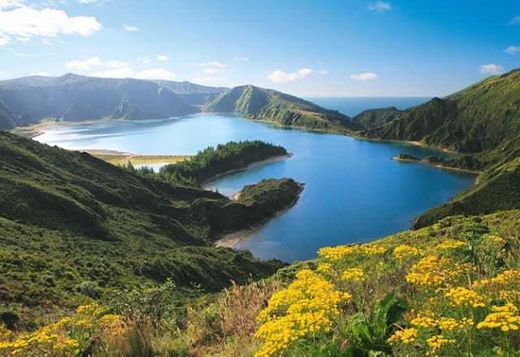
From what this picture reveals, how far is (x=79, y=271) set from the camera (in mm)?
44344

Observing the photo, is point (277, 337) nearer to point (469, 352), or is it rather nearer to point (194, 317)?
point (469, 352)

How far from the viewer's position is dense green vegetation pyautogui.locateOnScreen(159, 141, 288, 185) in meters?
148

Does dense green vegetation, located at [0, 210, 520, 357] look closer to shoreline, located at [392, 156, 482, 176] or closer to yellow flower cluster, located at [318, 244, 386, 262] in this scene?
yellow flower cluster, located at [318, 244, 386, 262]

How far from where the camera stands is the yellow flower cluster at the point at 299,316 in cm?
558

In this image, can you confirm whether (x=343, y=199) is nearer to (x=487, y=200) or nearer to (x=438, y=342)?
(x=487, y=200)

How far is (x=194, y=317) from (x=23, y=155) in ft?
276

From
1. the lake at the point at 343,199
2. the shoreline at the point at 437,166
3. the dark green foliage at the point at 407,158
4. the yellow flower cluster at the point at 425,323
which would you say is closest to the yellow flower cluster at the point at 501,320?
the yellow flower cluster at the point at 425,323

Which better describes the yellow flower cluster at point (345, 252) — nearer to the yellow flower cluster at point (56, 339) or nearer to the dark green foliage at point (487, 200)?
the yellow flower cluster at point (56, 339)

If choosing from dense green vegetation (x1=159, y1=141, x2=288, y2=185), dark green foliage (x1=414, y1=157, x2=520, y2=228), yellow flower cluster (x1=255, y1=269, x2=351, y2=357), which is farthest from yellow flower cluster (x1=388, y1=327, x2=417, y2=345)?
dense green vegetation (x1=159, y1=141, x2=288, y2=185)

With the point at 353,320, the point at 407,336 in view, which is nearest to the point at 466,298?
the point at 407,336

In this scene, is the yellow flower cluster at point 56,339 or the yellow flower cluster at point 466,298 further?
the yellow flower cluster at point 56,339

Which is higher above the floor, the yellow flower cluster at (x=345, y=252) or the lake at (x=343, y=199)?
the yellow flower cluster at (x=345, y=252)

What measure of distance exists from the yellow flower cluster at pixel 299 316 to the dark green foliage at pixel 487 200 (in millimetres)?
96863

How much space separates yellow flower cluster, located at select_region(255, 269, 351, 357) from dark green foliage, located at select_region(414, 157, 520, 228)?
96.9 meters
